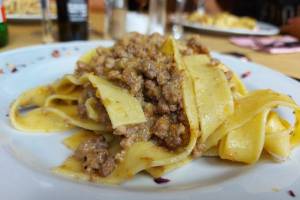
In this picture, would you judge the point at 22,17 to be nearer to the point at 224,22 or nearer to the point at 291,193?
the point at 224,22

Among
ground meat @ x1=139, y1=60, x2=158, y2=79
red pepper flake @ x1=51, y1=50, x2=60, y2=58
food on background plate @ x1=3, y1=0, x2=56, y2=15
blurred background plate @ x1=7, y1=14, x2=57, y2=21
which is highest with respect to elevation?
food on background plate @ x1=3, y1=0, x2=56, y2=15

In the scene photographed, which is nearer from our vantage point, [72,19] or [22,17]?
[72,19]

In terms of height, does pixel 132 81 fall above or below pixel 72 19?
below

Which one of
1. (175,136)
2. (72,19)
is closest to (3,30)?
(72,19)

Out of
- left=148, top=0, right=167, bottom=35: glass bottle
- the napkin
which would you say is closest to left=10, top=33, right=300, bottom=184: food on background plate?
the napkin

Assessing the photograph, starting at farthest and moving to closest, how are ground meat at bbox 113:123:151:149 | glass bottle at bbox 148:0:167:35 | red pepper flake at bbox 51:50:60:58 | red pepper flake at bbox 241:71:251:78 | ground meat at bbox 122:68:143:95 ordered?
glass bottle at bbox 148:0:167:35, red pepper flake at bbox 51:50:60:58, red pepper flake at bbox 241:71:251:78, ground meat at bbox 122:68:143:95, ground meat at bbox 113:123:151:149

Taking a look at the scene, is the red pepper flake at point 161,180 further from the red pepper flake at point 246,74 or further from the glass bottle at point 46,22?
the glass bottle at point 46,22

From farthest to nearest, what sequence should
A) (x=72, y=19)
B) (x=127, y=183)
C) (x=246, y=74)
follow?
(x=72, y=19) → (x=246, y=74) → (x=127, y=183)

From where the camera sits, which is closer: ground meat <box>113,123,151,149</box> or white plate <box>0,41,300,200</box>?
white plate <box>0,41,300,200</box>

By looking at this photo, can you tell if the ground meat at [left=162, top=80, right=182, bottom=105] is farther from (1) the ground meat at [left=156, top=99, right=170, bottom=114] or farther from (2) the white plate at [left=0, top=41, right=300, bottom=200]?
(2) the white plate at [left=0, top=41, right=300, bottom=200]
